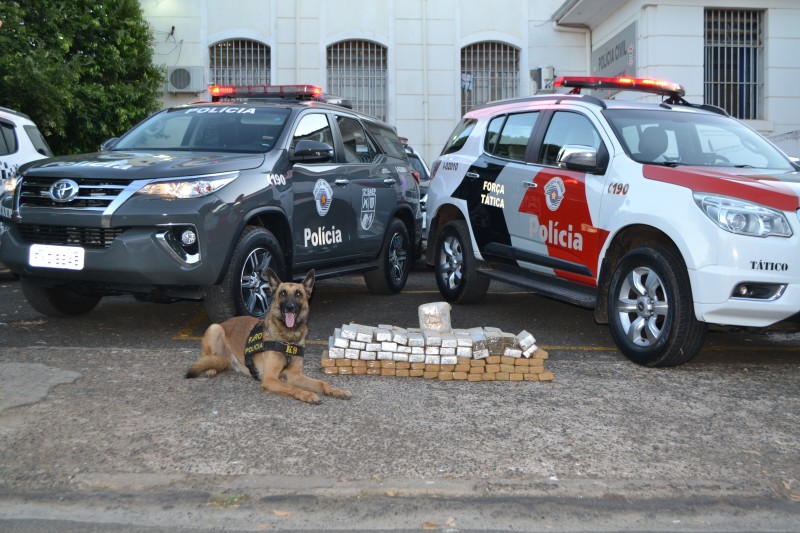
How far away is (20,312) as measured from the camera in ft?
26.9

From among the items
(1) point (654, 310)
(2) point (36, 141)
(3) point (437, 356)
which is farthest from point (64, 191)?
(2) point (36, 141)

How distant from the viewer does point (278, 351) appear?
5383mm

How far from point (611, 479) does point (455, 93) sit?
1746 cm

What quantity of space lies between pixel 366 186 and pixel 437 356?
10.8 ft

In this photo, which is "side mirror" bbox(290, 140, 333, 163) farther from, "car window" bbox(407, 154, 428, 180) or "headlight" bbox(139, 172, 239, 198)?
"car window" bbox(407, 154, 428, 180)

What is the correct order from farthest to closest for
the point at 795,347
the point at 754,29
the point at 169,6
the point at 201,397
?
1. the point at 169,6
2. the point at 754,29
3. the point at 795,347
4. the point at 201,397

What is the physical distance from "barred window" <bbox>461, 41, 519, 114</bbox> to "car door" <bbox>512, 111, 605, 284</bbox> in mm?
13721

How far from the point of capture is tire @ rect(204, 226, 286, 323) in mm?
6629

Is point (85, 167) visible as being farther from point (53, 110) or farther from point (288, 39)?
point (288, 39)

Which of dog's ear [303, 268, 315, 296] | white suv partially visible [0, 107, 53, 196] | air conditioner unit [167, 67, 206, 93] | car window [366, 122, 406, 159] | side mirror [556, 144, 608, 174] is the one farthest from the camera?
air conditioner unit [167, 67, 206, 93]

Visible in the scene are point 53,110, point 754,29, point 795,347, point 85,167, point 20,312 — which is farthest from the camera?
point 754,29

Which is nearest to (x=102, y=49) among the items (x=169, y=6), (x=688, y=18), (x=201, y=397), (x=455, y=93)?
(x=169, y=6)

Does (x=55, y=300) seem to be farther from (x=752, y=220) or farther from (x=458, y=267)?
(x=752, y=220)

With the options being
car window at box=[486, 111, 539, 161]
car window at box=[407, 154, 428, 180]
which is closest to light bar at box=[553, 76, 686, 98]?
car window at box=[486, 111, 539, 161]
